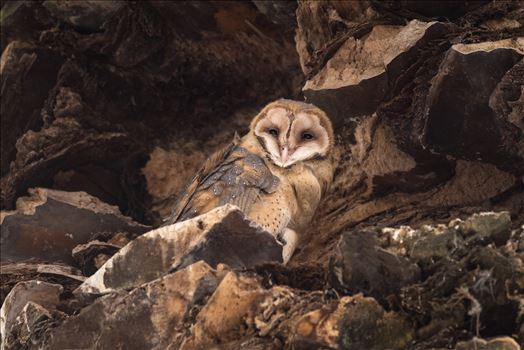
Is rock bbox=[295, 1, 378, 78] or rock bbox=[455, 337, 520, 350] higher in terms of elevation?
rock bbox=[295, 1, 378, 78]

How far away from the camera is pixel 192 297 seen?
8.48 feet

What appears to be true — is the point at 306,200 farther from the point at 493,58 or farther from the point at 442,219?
the point at 493,58

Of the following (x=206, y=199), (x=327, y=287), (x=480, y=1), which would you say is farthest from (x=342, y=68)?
(x=327, y=287)

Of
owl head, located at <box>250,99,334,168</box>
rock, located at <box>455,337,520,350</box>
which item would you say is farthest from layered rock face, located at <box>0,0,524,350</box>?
owl head, located at <box>250,99,334,168</box>

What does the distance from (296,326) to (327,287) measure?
199mm

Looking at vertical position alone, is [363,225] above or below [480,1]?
below

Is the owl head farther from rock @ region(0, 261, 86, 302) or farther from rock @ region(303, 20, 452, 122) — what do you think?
rock @ region(0, 261, 86, 302)

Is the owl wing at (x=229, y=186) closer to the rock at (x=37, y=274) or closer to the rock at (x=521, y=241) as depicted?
the rock at (x=37, y=274)

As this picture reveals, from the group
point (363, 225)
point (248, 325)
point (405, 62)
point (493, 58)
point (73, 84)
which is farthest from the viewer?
point (73, 84)

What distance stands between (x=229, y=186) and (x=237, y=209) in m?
0.51

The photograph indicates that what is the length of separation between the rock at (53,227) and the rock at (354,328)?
5.46 ft

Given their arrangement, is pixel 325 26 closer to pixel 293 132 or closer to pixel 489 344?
pixel 293 132

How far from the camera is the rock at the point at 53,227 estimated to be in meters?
3.75

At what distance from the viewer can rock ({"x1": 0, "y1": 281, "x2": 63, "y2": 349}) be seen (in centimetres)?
292
